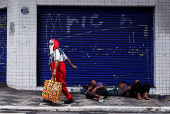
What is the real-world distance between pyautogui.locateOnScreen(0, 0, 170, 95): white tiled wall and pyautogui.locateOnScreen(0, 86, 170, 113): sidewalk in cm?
110

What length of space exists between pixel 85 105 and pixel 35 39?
353 centimetres

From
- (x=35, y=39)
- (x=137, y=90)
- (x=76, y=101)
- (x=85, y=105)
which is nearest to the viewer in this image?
(x=85, y=105)

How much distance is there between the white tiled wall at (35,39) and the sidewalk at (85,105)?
43.3 inches

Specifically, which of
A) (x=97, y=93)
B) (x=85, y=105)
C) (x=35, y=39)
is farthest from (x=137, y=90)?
(x=35, y=39)

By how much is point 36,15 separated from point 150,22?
4406 millimetres

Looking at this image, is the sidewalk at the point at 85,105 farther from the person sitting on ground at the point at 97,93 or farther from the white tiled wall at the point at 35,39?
the white tiled wall at the point at 35,39

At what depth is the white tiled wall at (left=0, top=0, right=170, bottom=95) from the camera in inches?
336

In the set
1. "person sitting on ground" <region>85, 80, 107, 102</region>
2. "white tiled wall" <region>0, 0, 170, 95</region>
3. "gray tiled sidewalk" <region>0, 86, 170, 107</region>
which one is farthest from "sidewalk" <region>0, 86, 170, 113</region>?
"white tiled wall" <region>0, 0, 170, 95</region>

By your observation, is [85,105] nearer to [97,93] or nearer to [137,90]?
[97,93]

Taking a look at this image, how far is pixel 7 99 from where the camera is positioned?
6984 millimetres

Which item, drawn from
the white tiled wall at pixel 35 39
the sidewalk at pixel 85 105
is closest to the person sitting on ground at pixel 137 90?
the sidewalk at pixel 85 105

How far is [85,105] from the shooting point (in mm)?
6391

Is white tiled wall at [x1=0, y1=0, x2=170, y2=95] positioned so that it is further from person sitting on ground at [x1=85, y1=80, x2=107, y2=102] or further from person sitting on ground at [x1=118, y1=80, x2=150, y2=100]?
person sitting on ground at [x1=85, y1=80, x2=107, y2=102]

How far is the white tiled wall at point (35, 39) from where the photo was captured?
8.52m
